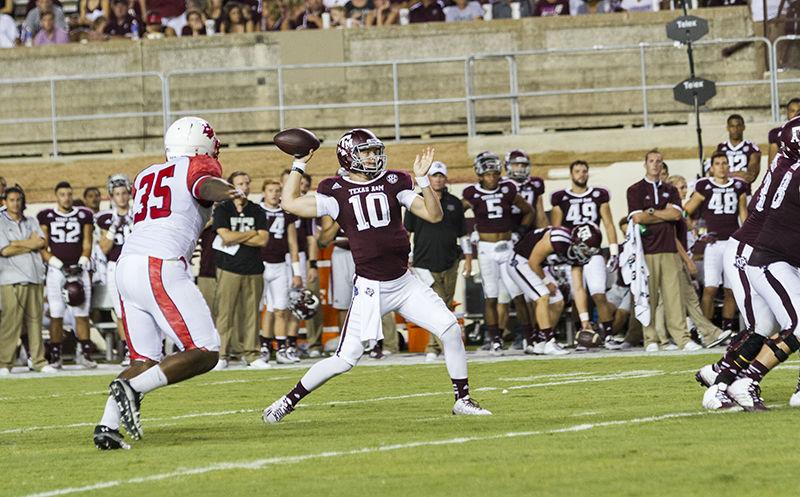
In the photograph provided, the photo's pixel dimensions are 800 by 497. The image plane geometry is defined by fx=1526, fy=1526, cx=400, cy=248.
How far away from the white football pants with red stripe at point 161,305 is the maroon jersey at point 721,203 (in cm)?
863

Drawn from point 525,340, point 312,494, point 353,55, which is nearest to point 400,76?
point 353,55

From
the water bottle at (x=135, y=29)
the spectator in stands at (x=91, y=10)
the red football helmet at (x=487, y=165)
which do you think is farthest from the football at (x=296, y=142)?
the spectator in stands at (x=91, y=10)

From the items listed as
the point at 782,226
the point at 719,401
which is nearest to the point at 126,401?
the point at 719,401

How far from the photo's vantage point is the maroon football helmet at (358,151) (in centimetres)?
973

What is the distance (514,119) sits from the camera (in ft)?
66.3

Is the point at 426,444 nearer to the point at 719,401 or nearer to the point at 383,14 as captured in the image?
the point at 719,401

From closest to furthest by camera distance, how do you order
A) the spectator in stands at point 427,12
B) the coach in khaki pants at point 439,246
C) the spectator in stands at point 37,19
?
the coach in khaki pants at point 439,246
the spectator in stands at point 427,12
the spectator in stands at point 37,19

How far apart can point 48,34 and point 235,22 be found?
292 cm

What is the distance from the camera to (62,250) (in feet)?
54.6

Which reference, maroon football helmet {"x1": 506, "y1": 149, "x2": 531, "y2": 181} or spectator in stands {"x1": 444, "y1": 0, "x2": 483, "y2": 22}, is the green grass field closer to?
maroon football helmet {"x1": 506, "y1": 149, "x2": 531, "y2": 181}

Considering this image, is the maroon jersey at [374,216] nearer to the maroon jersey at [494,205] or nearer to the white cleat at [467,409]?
the white cleat at [467,409]

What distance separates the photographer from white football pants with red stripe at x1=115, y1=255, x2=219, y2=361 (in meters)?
8.54

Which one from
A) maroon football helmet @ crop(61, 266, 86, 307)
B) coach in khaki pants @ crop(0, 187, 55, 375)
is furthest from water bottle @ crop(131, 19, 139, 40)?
coach in khaki pants @ crop(0, 187, 55, 375)

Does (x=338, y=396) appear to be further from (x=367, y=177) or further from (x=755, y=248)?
(x=755, y=248)
